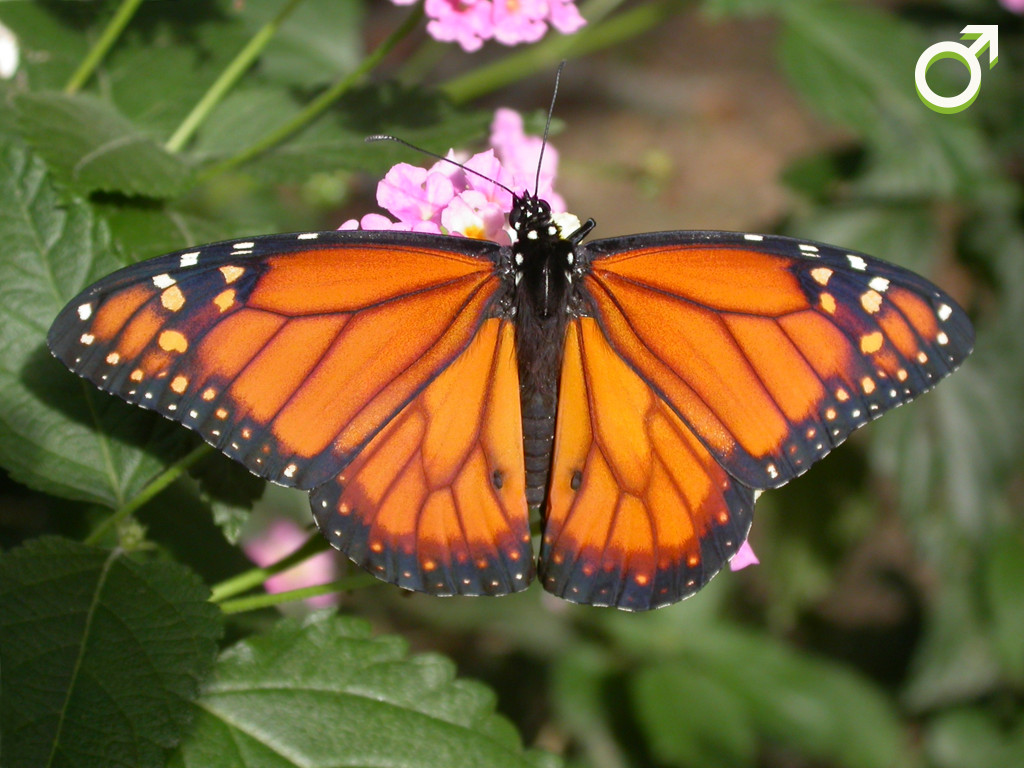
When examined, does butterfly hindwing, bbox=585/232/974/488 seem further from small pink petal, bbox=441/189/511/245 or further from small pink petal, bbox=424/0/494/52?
small pink petal, bbox=424/0/494/52

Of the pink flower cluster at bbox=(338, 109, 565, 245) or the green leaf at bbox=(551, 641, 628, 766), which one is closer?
the pink flower cluster at bbox=(338, 109, 565, 245)

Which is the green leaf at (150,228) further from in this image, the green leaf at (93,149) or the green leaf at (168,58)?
the green leaf at (168,58)

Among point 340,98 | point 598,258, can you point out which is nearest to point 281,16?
point 340,98

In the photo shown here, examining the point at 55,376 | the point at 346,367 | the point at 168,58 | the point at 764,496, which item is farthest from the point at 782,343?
the point at 764,496

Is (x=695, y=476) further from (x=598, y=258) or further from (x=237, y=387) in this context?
(x=237, y=387)

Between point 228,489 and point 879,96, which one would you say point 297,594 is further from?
point 879,96

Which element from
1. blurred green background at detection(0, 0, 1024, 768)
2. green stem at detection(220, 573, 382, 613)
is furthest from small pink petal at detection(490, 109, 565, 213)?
green stem at detection(220, 573, 382, 613)
